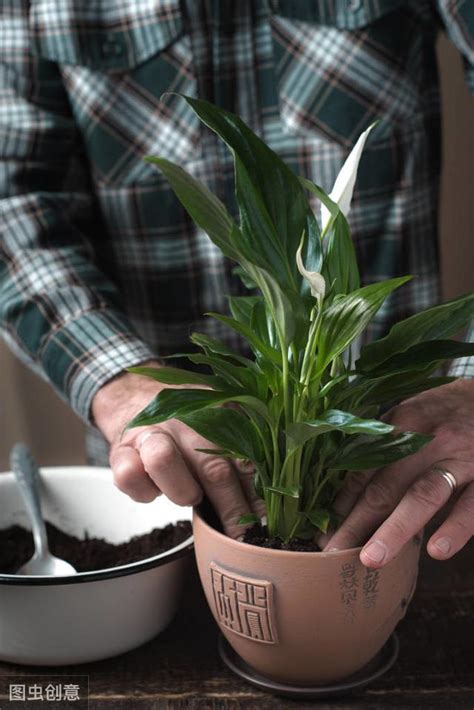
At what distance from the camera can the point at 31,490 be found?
834 mm

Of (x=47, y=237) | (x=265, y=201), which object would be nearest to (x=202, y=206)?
(x=265, y=201)

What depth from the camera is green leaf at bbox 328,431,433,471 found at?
0.60 m

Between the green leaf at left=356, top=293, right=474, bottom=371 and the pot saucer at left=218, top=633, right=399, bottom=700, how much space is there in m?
0.23

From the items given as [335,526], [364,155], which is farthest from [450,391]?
[364,155]

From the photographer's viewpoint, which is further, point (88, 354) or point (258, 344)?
point (88, 354)

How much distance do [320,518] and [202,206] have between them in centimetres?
23

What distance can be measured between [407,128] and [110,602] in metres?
0.70

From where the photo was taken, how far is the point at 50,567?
0.77 metres

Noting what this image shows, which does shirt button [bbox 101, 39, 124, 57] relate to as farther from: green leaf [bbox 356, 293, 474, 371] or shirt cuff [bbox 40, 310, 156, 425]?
green leaf [bbox 356, 293, 474, 371]

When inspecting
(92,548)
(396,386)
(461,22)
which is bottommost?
(92,548)

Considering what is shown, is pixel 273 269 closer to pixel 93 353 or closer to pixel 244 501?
pixel 244 501

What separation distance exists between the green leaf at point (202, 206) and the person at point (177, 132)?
413 mm

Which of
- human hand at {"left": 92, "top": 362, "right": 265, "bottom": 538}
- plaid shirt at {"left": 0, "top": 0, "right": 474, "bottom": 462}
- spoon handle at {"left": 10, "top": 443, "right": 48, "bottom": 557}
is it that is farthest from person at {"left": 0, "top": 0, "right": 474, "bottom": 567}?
human hand at {"left": 92, "top": 362, "right": 265, "bottom": 538}

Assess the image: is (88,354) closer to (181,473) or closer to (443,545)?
(181,473)
